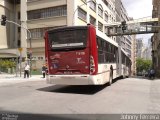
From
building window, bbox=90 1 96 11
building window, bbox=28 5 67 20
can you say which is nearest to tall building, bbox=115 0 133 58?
building window, bbox=90 1 96 11

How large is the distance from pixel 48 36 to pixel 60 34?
0.66 meters

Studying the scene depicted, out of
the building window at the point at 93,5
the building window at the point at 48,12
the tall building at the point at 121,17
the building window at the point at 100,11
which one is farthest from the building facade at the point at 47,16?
the tall building at the point at 121,17

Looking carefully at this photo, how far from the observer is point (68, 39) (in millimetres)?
13328

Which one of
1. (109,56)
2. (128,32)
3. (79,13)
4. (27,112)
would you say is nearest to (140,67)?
(128,32)

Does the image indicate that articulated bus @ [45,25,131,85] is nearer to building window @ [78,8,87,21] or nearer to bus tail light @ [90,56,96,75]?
bus tail light @ [90,56,96,75]

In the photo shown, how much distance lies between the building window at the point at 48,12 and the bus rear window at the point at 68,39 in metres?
33.5

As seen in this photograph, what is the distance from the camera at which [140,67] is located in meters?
145

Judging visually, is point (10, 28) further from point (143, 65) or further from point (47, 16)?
point (143, 65)

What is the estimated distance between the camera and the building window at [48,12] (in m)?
47.0

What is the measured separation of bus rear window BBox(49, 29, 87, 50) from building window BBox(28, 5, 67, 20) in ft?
110

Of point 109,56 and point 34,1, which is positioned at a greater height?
point 34,1

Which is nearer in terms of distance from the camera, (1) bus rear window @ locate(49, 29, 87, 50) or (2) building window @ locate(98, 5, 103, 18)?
(1) bus rear window @ locate(49, 29, 87, 50)

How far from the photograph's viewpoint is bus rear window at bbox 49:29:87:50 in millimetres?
13156

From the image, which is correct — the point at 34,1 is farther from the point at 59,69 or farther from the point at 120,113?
the point at 120,113
